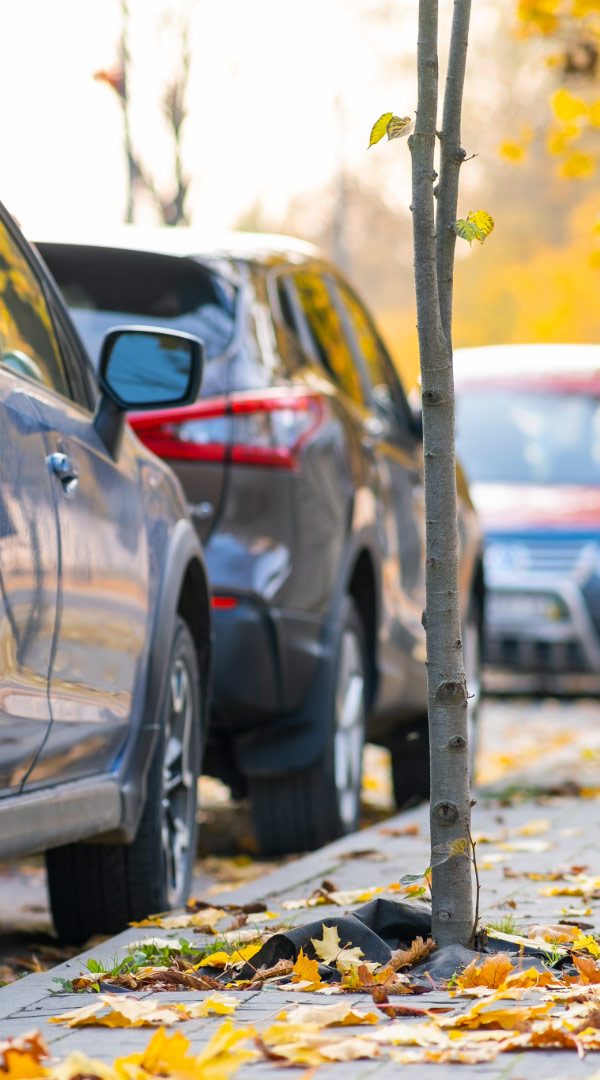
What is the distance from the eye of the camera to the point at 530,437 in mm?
14359

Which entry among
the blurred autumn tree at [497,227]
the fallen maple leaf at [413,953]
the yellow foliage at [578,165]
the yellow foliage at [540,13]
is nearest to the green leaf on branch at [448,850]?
the fallen maple leaf at [413,953]

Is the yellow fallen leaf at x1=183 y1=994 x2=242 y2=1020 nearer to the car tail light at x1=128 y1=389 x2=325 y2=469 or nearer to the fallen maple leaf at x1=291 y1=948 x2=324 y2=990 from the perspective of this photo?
the fallen maple leaf at x1=291 y1=948 x2=324 y2=990

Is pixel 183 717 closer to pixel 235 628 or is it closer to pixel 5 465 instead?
pixel 235 628

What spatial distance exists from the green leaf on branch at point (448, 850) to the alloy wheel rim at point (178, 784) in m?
1.22

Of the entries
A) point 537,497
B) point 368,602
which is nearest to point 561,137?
point 537,497

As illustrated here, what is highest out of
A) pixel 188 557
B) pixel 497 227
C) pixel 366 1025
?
pixel 497 227

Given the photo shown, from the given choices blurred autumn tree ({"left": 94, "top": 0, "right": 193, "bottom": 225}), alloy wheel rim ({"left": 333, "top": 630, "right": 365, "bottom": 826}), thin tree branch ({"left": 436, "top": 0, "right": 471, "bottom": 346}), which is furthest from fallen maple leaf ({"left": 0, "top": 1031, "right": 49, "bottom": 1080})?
blurred autumn tree ({"left": 94, "top": 0, "right": 193, "bottom": 225})

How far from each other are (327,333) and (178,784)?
2.31 meters

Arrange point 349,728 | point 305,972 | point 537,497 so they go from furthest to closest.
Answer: point 537,497 → point 349,728 → point 305,972

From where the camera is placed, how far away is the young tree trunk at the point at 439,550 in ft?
12.1

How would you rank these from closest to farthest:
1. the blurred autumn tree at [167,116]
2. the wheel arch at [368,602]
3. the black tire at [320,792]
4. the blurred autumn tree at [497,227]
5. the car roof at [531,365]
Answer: the black tire at [320,792] < the wheel arch at [368,602] < the blurred autumn tree at [167,116] < the car roof at [531,365] < the blurred autumn tree at [497,227]

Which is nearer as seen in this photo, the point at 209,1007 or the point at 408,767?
the point at 209,1007

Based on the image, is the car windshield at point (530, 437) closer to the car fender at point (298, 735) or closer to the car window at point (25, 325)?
the car fender at point (298, 735)

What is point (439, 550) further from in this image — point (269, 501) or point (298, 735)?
point (298, 735)
